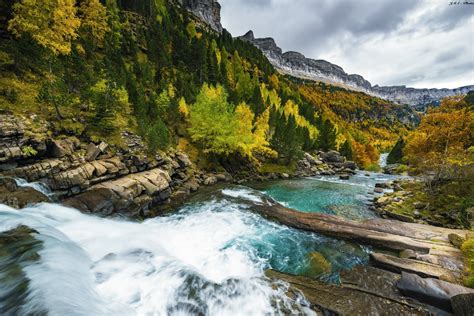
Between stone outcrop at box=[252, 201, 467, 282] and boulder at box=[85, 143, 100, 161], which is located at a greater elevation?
boulder at box=[85, 143, 100, 161]

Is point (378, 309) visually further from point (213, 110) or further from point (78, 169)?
point (213, 110)

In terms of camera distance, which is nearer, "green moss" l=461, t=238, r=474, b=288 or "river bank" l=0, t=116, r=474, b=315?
"river bank" l=0, t=116, r=474, b=315

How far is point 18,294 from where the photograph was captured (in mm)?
5570

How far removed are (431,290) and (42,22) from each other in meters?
38.1

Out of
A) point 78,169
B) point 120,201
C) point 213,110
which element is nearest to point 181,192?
point 120,201

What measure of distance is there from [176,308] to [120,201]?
409 inches

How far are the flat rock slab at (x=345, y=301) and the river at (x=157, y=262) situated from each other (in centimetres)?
59

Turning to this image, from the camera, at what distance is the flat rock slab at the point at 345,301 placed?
674cm

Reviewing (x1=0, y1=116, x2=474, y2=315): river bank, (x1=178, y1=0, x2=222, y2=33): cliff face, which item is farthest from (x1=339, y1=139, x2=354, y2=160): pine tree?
(x1=178, y1=0, x2=222, y2=33): cliff face

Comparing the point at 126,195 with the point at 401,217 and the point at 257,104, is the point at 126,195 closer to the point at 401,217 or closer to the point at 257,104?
the point at 401,217

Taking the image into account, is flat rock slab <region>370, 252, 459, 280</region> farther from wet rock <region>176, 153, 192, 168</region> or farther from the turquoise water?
wet rock <region>176, 153, 192, 168</region>

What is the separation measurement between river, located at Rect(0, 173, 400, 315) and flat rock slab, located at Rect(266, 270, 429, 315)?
0.59 metres

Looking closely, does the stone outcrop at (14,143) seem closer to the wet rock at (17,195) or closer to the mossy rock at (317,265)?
the wet rock at (17,195)

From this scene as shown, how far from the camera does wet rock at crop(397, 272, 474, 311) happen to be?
683cm
